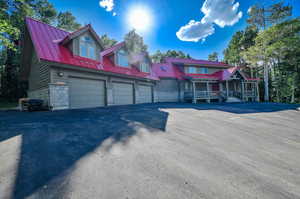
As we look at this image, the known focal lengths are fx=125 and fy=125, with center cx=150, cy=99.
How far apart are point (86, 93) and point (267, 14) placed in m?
25.5

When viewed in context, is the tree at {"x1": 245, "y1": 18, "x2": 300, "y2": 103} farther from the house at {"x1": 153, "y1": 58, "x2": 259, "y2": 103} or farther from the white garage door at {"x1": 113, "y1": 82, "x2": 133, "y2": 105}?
the white garage door at {"x1": 113, "y1": 82, "x2": 133, "y2": 105}

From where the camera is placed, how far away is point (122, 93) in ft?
36.2

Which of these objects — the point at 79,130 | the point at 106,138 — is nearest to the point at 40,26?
the point at 79,130

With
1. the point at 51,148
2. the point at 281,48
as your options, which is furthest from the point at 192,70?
the point at 51,148

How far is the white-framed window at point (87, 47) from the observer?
29.8 feet

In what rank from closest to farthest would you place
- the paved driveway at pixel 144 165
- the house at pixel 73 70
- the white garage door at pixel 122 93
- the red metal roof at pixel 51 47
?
the paved driveway at pixel 144 165 → the red metal roof at pixel 51 47 → the house at pixel 73 70 → the white garage door at pixel 122 93

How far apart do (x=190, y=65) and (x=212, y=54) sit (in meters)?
24.5

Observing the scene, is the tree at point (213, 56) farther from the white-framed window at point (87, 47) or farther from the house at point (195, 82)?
the white-framed window at point (87, 47)

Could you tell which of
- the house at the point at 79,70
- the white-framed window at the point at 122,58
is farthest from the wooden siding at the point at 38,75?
Answer: the white-framed window at the point at 122,58

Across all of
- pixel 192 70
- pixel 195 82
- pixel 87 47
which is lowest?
pixel 195 82

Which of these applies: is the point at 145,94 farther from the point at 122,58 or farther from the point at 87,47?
the point at 87,47

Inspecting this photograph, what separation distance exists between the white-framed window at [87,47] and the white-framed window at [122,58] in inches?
89.4

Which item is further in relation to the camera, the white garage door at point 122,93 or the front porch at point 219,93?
the front porch at point 219,93

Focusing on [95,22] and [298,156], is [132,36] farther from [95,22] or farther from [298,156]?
[298,156]
